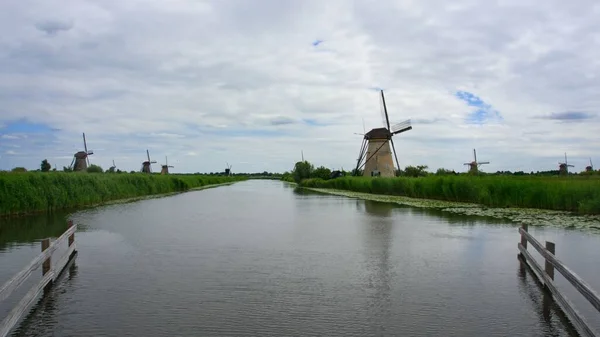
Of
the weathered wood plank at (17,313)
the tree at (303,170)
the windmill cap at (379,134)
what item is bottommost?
the weathered wood plank at (17,313)

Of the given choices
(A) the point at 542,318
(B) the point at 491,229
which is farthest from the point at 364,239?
(A) the point at 542,318

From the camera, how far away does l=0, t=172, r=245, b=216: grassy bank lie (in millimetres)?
22703

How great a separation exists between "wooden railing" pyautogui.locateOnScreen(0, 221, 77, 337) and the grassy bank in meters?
11.9

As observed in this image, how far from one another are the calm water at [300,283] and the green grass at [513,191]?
6472 mm

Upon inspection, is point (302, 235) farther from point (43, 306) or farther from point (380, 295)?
point (43, 306)

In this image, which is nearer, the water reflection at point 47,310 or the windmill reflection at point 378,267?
the water reflection at point 47,310

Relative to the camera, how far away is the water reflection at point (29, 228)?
15.2 metres

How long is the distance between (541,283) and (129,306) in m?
7.54

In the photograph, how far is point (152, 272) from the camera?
10.6 m

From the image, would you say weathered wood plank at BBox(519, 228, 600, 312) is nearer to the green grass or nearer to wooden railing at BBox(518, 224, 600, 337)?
wooden railing at BBox(518, 224, 600, 337)

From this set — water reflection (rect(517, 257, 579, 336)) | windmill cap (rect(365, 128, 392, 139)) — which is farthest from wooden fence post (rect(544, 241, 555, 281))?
windmill cap (rect(365, 128, 392, 139))

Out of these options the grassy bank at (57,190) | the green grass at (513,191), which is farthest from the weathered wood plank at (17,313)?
the green grass at (513,191)

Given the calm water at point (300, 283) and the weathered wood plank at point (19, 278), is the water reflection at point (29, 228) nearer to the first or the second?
the calm water at point (300, 283)

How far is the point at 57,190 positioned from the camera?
26969 mm
